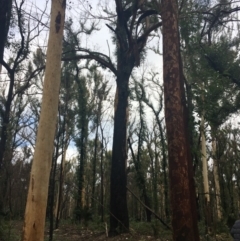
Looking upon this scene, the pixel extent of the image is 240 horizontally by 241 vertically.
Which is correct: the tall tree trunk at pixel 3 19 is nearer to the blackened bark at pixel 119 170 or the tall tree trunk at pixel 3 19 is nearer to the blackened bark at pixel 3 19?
the blackened bark at pixel 3 19

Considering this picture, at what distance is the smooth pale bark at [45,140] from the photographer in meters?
4.35

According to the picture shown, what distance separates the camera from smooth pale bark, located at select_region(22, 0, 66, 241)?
14.3ft

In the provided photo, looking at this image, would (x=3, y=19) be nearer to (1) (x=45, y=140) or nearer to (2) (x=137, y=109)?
(1) (x=45, y=140)

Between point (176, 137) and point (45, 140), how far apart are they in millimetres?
2118

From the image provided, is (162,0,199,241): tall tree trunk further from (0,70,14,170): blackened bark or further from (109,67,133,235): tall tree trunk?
(0,70,14,170): blackened bark

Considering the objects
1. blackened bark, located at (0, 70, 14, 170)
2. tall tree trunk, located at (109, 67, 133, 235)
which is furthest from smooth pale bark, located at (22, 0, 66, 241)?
Answer: tall tree trunk, located at (109, 67, 133, 235)

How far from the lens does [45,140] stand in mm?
4797

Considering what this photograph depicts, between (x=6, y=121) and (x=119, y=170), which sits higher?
(x=6, y=121)

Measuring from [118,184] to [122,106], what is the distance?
2942 mm

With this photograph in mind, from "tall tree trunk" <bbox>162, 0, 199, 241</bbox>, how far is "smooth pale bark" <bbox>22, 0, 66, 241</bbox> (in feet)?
6.29

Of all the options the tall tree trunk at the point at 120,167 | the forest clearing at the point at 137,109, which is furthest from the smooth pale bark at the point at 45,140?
the tall tree trunk at the point at 120,167

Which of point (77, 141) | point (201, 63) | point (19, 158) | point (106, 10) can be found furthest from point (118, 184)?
point (19, 158)

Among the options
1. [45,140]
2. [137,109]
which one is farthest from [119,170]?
[137,109]

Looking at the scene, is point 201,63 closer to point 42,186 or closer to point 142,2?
point 142,2
